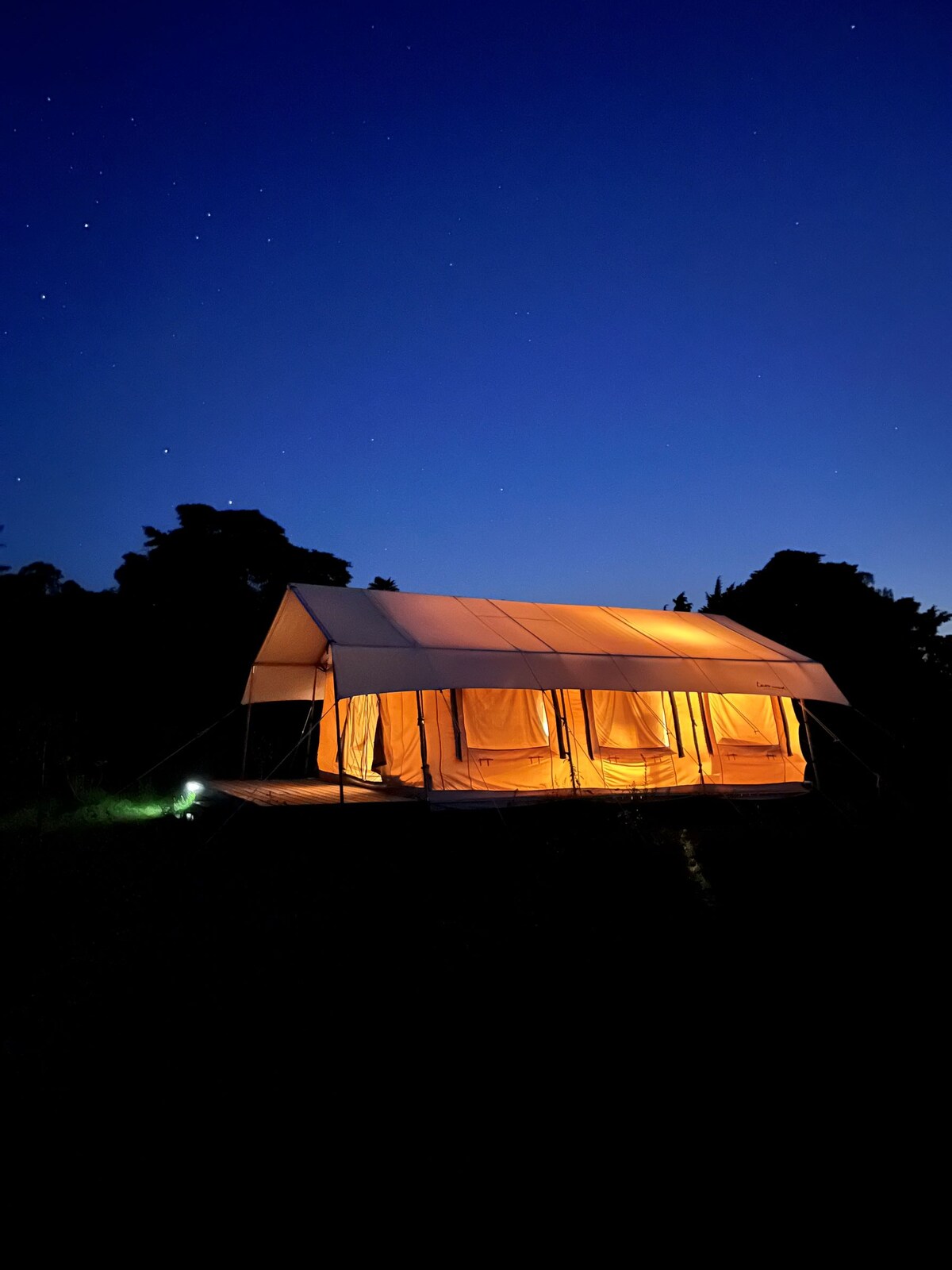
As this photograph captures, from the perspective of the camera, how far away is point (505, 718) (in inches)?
313

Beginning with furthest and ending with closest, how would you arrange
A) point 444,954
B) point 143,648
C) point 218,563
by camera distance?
point 218,563 < point 143,648 < point 444,954

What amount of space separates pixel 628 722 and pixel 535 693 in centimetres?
124

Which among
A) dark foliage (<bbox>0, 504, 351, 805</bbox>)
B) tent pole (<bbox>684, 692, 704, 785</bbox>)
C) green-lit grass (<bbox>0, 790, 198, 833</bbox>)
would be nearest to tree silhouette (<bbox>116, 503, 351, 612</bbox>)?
dark foliage (<bbox>0, 504, 351, 805</bbox>)

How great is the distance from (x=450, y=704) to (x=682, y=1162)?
5777 mm

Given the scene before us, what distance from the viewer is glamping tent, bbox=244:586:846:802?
23.6ft

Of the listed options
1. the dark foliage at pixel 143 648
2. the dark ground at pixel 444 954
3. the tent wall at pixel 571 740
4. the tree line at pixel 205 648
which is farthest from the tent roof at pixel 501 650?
the dark foliage at pixel 143 648

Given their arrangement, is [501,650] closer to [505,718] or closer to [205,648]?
[505,718]

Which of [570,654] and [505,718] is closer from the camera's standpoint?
[570,654]

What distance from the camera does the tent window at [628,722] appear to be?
8.40 meters

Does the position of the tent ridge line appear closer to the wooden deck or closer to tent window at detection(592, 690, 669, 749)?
tent window at detection(592, 690, 669, 749)

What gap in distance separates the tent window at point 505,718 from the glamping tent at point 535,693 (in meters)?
0.01

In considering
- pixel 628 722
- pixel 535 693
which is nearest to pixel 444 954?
pixel 535 693

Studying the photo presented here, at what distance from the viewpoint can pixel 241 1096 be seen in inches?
95.3

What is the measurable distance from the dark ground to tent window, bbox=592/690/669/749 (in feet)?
6.68
